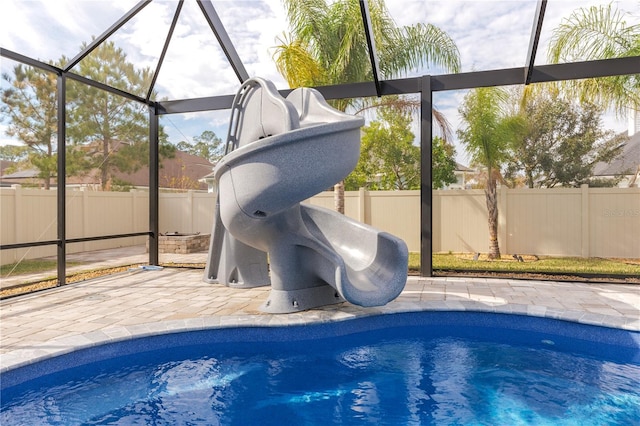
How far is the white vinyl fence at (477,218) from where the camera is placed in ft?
29.2

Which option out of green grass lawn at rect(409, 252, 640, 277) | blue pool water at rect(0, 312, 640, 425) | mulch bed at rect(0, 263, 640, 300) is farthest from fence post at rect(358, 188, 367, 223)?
blue pool water at rect(0, 312, 640, 425)

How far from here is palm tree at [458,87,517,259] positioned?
951 centimetres

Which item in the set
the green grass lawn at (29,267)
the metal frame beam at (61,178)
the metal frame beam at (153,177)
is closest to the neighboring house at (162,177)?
the green grass lawn at (29,267)

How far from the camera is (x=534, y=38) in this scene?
5.61m

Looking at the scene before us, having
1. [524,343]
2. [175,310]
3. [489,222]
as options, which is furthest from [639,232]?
[175,310]

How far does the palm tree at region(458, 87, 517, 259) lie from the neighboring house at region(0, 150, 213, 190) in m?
11.9

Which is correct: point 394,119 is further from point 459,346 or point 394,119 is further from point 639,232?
point 459,346

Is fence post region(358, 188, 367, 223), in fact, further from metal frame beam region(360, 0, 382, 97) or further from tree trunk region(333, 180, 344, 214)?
metal frame beam region(360, 0, 382, 97)

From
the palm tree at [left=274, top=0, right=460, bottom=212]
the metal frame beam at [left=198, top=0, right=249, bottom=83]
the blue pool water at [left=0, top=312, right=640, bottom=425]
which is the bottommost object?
the blue pool water at [left=0, top=312, right=640, bottom=425]

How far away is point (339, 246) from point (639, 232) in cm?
709

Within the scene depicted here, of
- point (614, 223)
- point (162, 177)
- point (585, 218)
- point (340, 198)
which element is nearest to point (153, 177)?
point (340, 198)

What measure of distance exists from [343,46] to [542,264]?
6.21 metres

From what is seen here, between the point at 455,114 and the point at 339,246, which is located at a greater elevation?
the point at 455,114

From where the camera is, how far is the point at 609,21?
26.4ft
